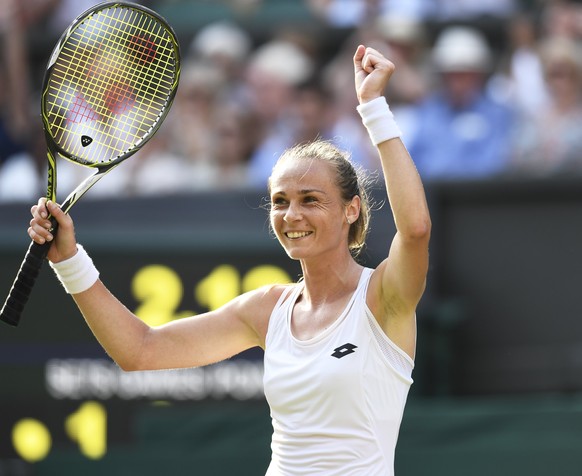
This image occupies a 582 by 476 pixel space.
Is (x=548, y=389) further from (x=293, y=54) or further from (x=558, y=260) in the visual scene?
(x=293, y=54)

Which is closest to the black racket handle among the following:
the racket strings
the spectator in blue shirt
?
the racket strings

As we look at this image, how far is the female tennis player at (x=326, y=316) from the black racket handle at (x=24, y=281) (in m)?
0.05

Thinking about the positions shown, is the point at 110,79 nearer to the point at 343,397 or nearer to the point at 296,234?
the point at 296,234

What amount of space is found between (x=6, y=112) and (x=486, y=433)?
14.6ft

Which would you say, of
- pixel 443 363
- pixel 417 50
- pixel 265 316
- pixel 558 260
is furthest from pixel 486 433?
pixel 417 50

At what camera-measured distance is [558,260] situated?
709 centimetres

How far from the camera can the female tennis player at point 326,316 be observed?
134 inches

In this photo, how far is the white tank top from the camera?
3461mm

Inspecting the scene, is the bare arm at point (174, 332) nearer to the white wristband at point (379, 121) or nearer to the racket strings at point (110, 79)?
the racket strings at point (110, 79)

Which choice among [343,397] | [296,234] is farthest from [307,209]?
[343,397]

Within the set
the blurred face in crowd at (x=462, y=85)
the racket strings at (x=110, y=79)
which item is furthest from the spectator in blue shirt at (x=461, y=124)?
the racket strings at (x=110, y=79)

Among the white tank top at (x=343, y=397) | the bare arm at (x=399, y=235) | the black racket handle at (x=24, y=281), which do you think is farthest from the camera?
the black racket handle at (x=24, y=281)

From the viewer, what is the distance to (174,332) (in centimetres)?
390

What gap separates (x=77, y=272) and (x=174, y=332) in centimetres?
37
